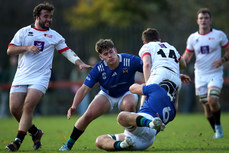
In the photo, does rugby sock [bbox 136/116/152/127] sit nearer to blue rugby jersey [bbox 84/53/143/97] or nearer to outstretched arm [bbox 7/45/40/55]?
blue rugby jersey [bbox 84/53/143/97]

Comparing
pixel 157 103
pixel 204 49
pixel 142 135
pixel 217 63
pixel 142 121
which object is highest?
pixel 204 49

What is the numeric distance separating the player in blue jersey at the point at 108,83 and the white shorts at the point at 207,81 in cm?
290

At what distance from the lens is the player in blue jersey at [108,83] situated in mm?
7500

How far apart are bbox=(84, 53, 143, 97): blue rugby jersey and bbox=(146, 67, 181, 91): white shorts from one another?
1.90 feet

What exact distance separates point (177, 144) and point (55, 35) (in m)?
2.98

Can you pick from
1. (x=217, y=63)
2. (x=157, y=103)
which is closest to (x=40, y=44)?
(x=157, y=103)

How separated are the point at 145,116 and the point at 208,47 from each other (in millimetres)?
4168

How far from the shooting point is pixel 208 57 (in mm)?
10312

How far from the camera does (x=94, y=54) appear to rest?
63.8 ft

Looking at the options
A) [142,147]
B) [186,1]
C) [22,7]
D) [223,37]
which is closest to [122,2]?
[186,1]

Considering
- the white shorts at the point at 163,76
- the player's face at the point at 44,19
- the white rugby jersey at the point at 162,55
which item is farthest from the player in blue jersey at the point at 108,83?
the player's face at the point at 44,19

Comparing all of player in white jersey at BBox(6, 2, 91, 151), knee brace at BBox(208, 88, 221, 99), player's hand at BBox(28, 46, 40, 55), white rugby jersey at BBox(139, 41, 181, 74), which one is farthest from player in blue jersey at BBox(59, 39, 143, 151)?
knee brace at BBox(208, 88, 221, 99)

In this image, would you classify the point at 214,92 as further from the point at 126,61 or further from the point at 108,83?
the point at 108,83

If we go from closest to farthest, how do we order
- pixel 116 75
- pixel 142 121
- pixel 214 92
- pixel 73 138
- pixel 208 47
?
1. pixel 142 121
2. pixel 73 138
3. pixel 116 75
4. pixel 214 92
5. pixel 208 47
